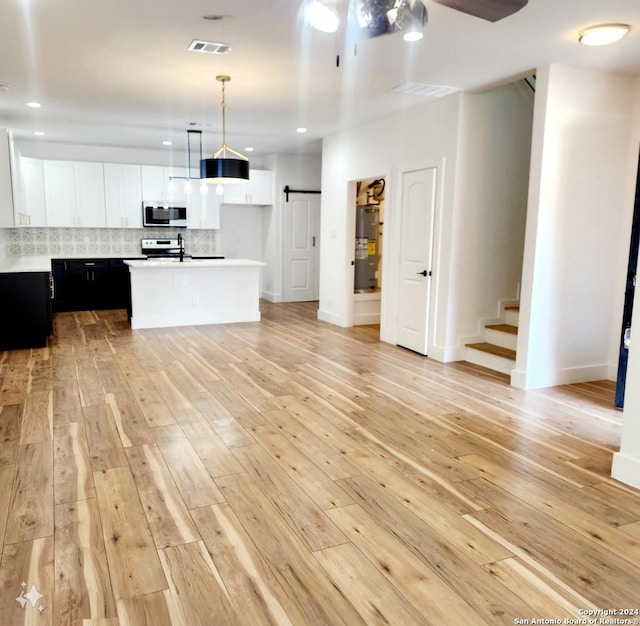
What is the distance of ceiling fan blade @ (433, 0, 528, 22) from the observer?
200 cm

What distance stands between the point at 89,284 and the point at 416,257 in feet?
18.7

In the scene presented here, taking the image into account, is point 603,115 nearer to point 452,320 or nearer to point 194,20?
point 452,320

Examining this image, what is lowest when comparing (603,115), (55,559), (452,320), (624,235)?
(55,559)

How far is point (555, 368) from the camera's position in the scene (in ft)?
15.6

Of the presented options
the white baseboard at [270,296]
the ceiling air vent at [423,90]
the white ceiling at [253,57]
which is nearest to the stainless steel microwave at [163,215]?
the white baseboard at [270,296]

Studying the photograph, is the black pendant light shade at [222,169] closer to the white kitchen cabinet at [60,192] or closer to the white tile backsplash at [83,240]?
the white kitchen cabinet at [60,192]

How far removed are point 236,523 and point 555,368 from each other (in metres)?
3.49

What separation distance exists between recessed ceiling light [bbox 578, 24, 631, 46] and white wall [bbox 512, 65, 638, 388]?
660 millimetres

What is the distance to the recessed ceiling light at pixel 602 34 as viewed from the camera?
3.38m

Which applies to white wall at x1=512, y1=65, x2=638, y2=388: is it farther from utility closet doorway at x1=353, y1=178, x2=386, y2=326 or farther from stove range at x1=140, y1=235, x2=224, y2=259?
stove range at x1=140, y1=235, x2=224, y2=259

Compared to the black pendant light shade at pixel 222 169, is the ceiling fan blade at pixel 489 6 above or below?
Result: above

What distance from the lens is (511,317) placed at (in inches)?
223

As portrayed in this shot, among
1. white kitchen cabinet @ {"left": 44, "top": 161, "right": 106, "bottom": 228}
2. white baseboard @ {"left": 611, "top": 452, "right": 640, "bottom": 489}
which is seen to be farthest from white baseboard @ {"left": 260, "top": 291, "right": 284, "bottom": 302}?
white baseboard @ {"left": 611, "top": 452, "right": 640, "bottom": 489}

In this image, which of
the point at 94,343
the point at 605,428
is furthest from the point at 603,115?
the point at 94,343
